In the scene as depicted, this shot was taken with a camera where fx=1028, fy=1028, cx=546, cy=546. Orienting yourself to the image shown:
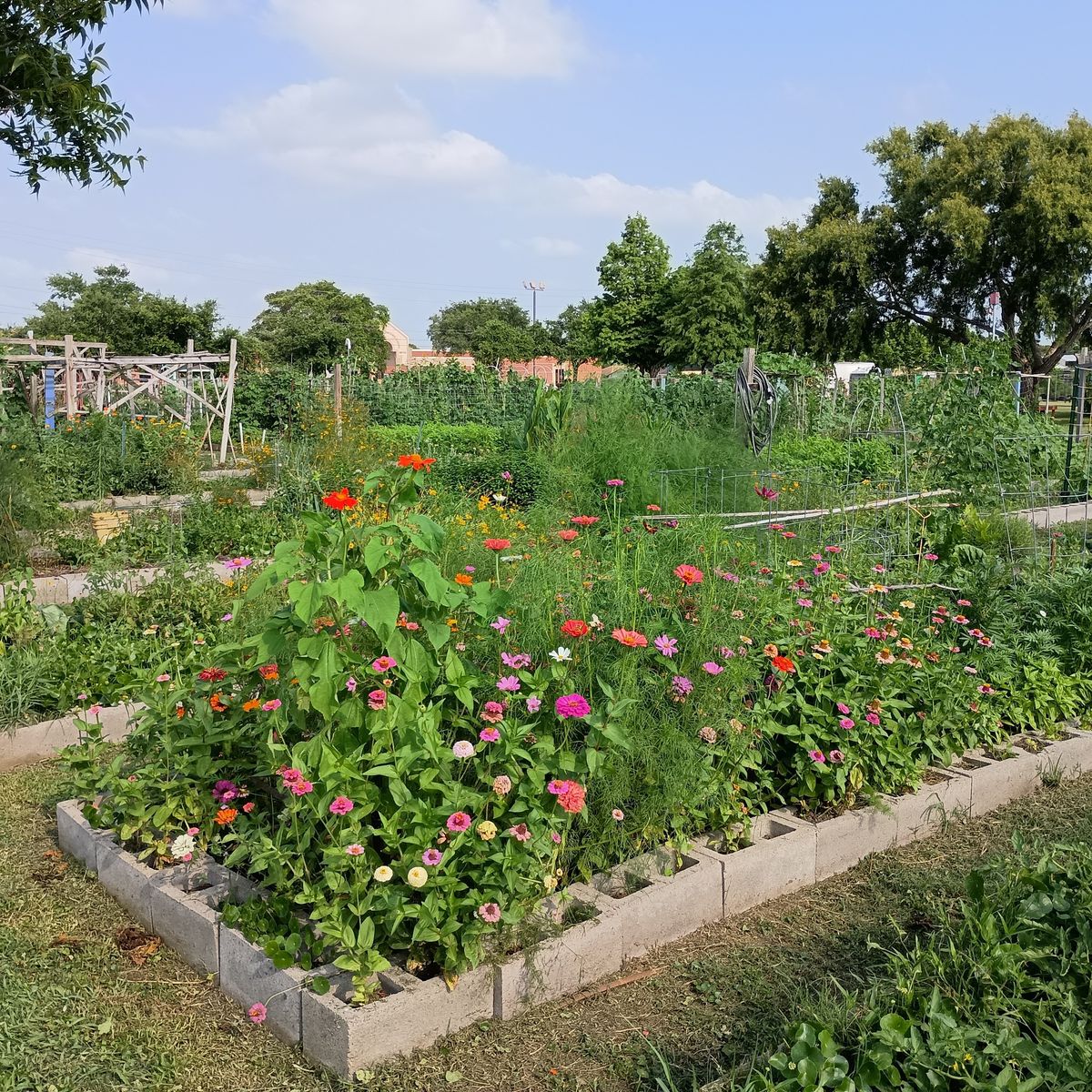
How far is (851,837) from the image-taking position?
3.51 metres

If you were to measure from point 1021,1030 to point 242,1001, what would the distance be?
1.89 metres

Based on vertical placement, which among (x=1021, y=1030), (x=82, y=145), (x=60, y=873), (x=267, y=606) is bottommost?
(x=60, y=873)

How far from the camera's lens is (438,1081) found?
2.39m

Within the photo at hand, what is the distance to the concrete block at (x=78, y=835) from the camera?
3.39 m

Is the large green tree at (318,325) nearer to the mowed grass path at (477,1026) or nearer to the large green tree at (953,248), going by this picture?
the large green tree at (953,248)

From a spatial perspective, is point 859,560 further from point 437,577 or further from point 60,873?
point 60,873

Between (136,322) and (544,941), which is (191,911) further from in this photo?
(136,322)

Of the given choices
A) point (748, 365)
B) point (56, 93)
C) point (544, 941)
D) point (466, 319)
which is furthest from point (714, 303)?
point (466, 319)

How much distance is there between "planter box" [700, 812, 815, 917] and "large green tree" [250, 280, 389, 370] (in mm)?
39437

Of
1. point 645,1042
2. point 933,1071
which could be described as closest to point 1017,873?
point 933,1071

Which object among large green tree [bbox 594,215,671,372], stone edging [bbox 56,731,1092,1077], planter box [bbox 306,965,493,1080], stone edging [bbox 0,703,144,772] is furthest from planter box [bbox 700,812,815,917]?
large green tree [bbox 594,215,671,372]

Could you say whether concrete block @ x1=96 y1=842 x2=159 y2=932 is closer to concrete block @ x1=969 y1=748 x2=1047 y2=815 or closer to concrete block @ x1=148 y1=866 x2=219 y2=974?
concrete block @ x1=148 y1=866 x2=219 y2=974

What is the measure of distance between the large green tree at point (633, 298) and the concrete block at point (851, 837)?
38.2 meters

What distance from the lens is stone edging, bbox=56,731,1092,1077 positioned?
2.47m
